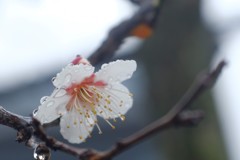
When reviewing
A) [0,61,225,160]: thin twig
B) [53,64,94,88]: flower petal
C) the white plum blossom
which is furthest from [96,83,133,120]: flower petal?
[0,61,225,160]: thin twig

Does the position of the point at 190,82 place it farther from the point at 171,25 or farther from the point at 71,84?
the point at 71,84

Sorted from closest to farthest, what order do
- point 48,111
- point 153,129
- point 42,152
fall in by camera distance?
point 153,129 < point 42,152 < point 48,111

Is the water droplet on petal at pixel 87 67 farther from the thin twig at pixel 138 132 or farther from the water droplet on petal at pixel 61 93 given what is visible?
the thin twig at pixel 138 132

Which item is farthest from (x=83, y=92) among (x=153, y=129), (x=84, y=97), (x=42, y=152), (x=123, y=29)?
(x=153, y=129)

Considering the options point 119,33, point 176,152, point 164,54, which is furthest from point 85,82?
point 164,54

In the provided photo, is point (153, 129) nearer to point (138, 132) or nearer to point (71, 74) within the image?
point (138, 132)

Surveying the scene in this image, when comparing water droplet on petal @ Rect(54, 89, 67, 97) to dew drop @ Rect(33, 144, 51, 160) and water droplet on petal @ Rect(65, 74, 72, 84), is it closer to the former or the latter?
water droplet on petal @ Rect(65, 74, 72, 84)
